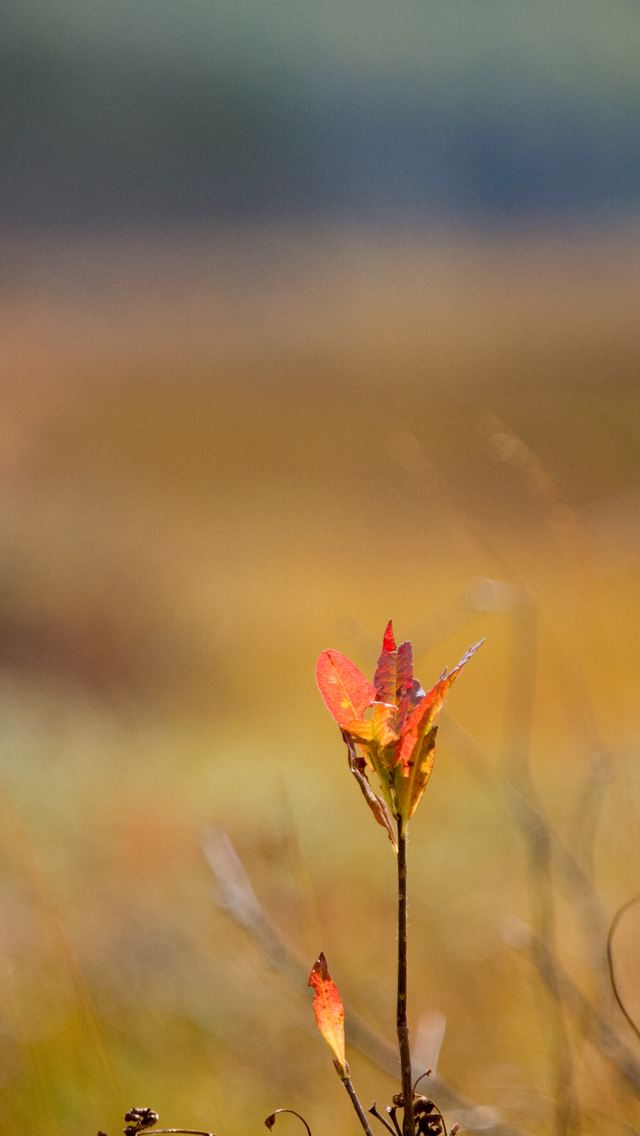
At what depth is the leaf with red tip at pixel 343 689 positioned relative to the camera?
0.85ft

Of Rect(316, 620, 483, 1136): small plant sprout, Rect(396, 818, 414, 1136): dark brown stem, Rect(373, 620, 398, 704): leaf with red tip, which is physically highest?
Rect(373, 620, 398, 704): leaf with red tip

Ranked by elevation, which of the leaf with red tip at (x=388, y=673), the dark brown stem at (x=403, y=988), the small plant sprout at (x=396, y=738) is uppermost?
the leaf with red tip at (x=388, y=673)

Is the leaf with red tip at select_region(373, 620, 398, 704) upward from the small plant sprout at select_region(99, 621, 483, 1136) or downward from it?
upward

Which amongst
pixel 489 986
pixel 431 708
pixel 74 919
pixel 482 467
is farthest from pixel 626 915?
pixel 482 467

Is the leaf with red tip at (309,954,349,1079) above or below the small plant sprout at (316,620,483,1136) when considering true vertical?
below

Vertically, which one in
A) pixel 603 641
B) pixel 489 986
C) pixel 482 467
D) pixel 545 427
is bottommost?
pixel 489 986

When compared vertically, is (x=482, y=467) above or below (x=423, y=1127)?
above

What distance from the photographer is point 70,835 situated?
1.53m

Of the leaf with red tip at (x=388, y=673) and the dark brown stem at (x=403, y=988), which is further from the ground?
the leaf with red tip at (x=388, y=673)

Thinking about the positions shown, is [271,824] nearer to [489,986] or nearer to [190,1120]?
[489,986]

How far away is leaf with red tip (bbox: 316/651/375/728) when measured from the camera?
258mm

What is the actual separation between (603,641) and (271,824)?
0.87 metres

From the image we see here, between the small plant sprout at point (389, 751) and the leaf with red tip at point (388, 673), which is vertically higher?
the leaf with red tip at point (388, 673)

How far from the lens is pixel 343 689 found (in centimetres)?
26
